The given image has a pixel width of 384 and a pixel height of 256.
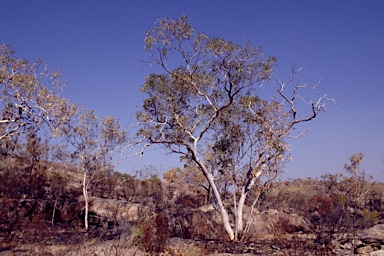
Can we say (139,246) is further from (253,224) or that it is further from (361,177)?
(361,177)

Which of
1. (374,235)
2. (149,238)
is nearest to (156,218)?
(149,238)

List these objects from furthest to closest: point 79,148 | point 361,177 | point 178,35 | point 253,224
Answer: point 361,177
point 79,148
point 253,224
point 178,35

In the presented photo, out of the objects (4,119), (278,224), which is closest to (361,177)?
(278,224)

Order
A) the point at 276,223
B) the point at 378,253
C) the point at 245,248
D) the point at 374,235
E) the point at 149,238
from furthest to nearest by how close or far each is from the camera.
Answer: the point at 276,223 < the point at 245,248 < the point at 374,235 < the point at 149,238 < the point at 378,253

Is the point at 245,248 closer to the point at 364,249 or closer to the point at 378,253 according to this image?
the point at 364,249

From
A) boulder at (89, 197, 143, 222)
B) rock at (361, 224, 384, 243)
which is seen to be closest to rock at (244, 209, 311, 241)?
rock at (361, 224, 384, 243)

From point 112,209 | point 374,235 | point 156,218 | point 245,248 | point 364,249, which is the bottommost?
point 245,248

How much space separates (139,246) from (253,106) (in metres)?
8.01

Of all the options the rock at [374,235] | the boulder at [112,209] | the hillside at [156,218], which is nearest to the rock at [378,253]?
the hillside at [156,218]

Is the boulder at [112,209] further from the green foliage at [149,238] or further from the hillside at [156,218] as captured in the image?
the green foliage at [149,238]

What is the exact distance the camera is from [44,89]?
623 inches

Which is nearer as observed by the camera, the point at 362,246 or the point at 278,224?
the point at 362,246

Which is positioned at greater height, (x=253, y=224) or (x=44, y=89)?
(x=44, y=89)

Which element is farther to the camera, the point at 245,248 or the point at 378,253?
the point at 245,248
